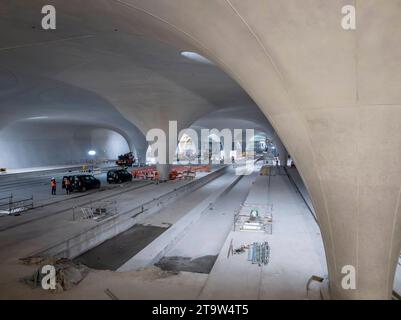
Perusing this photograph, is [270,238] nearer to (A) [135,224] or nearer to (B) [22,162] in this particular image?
(A) [135,224]

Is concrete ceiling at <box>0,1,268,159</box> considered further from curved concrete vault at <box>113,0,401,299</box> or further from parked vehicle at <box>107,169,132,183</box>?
parked vehicle at <box>107,169,132,183</box>

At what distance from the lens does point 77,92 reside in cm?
2622

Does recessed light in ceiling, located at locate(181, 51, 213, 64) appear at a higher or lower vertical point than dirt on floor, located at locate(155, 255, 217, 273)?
higher

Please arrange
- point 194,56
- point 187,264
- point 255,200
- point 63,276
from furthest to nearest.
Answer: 1. point 255,200
2. point 194,56
3. point 187,264
4. point 63,276

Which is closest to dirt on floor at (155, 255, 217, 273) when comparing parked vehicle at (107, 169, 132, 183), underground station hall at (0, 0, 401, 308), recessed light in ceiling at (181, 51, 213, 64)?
underground station hall at (0, 0, 401, 308)

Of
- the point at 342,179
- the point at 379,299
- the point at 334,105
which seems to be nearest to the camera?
the point at 334,105

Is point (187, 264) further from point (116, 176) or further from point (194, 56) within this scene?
point (116, 176)

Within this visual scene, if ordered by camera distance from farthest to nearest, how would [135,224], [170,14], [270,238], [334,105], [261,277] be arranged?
[135,224], [270,238], [261,277], [170,14], [334,105]

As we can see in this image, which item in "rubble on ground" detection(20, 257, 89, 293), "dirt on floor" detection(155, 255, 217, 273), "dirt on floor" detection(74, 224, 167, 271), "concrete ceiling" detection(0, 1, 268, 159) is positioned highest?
"concrete ceiling" detection(0, 1, 268, 159)

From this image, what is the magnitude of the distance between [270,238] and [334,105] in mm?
7775

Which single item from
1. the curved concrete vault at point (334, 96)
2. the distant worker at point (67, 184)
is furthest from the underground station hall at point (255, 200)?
the distant worker at point (67, 184)

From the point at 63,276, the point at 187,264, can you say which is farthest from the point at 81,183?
the point at 63,276

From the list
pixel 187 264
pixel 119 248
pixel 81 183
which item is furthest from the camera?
pixel 81 183
